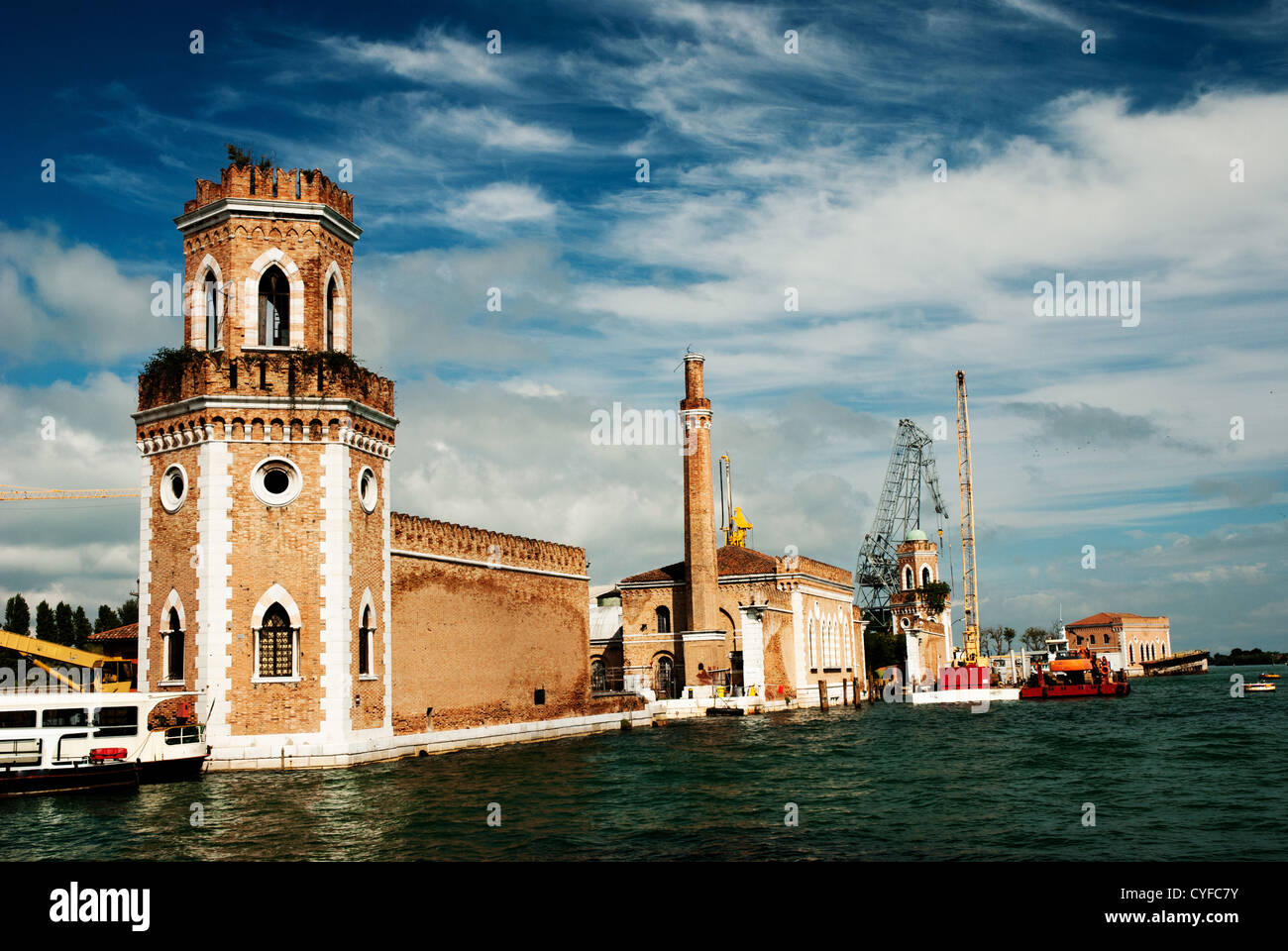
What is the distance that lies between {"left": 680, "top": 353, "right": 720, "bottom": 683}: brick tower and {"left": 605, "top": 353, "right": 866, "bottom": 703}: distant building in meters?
0.05

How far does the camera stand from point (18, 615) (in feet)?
256

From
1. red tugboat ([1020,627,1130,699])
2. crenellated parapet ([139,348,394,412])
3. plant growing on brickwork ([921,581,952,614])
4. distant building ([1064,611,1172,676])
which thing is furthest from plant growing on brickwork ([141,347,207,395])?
distant building ([1064,611,1172,676])

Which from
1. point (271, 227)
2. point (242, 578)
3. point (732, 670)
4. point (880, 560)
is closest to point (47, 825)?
point (242, 578)

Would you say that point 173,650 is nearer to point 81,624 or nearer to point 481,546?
point 481,546

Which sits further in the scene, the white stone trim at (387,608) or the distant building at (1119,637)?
the distant building at (1119,637)

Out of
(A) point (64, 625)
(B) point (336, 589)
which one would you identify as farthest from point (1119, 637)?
(B) point (336, 589)

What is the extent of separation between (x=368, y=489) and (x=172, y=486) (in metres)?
4.63

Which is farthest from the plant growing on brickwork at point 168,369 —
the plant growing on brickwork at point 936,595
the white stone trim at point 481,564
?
the plant growing on brickwork at point 936,595

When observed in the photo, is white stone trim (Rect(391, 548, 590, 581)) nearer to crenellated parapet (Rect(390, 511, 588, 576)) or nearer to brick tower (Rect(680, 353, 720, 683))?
crenellated parapet (Rect(390, 511, 588, 576))

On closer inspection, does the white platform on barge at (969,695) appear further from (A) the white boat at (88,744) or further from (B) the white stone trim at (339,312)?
(A) the white boat at (88,744)

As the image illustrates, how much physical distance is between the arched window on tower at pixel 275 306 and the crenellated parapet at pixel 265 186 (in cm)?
188

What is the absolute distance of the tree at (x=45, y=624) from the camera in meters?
75.9

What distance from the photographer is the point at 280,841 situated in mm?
15789
